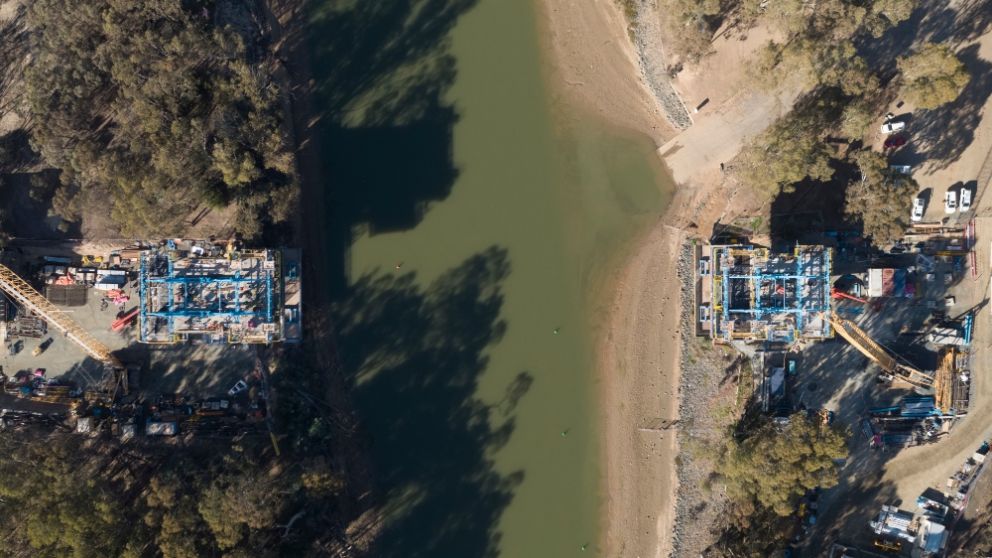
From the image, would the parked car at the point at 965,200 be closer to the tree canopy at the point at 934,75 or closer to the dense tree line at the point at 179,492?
the tree canopy at the point at 934,75

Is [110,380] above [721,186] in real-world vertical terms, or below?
below

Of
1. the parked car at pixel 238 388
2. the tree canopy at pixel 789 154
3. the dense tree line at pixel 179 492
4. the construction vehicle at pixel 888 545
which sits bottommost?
the construction vehicle at pixel 888 545

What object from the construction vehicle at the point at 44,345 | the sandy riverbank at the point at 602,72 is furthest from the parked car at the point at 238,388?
the sandy riverbank at the point at 602,72

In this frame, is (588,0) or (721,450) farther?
(588,0)

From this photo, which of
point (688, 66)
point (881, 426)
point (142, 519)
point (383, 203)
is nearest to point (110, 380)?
point (142, 519)

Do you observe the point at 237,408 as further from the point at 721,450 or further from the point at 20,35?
the point at 721,450

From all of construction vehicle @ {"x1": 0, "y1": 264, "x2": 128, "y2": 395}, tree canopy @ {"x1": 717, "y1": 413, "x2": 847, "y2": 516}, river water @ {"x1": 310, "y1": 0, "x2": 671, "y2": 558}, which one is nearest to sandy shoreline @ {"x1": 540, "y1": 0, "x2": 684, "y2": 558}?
river water @ {"x1": 310, "y1": 0, "x2": 671, "y2": 558}

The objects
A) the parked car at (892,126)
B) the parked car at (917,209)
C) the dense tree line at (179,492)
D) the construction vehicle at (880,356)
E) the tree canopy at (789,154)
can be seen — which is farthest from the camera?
the parked car at (917,209)

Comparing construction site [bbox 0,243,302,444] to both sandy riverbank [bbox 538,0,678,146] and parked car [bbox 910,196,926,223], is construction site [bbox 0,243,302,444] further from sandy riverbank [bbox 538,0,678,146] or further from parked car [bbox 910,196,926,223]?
parked car [bbox 910,196,926,223]
